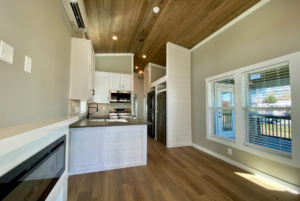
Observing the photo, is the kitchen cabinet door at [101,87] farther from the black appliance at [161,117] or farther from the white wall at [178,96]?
the white wall at [178,96]

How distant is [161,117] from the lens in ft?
13.4

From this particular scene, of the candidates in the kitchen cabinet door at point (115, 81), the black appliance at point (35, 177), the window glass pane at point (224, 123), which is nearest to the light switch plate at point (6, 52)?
the black appliance at point (35, 177)

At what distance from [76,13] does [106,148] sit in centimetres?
232

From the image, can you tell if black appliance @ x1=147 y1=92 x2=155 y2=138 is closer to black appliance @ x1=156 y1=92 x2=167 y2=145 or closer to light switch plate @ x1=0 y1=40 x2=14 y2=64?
black appliance @ x1=156 y1=92 x2=167 y2=145

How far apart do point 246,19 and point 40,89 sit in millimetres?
3538

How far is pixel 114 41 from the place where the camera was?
3488 mm

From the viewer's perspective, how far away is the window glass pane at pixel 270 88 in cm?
185

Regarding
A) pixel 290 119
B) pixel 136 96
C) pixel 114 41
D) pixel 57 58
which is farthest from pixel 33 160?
pixel 136 96

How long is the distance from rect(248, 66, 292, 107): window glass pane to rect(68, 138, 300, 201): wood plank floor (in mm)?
1294

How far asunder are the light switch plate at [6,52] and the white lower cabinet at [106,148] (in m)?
1.42

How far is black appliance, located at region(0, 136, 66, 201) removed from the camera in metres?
0.57

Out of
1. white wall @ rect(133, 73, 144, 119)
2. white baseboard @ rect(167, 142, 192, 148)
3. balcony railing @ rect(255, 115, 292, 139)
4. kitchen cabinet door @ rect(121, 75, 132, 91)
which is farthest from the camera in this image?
white wall @ rect(133, 73, 144, 119)

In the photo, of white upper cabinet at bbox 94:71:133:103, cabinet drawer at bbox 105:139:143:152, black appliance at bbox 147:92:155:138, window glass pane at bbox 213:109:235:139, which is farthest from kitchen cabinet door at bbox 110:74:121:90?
window glass pane at bbox 213:109:235:139

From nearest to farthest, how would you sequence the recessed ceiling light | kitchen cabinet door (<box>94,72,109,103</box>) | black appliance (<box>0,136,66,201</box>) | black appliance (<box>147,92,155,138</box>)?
black appliance (<box>0,136,66,201</box>) < the recessed ceiling light < kitchen cabinet door (<box>94,72,109,103</box>) < black appliance (<box>147,92,155,138</box>)
